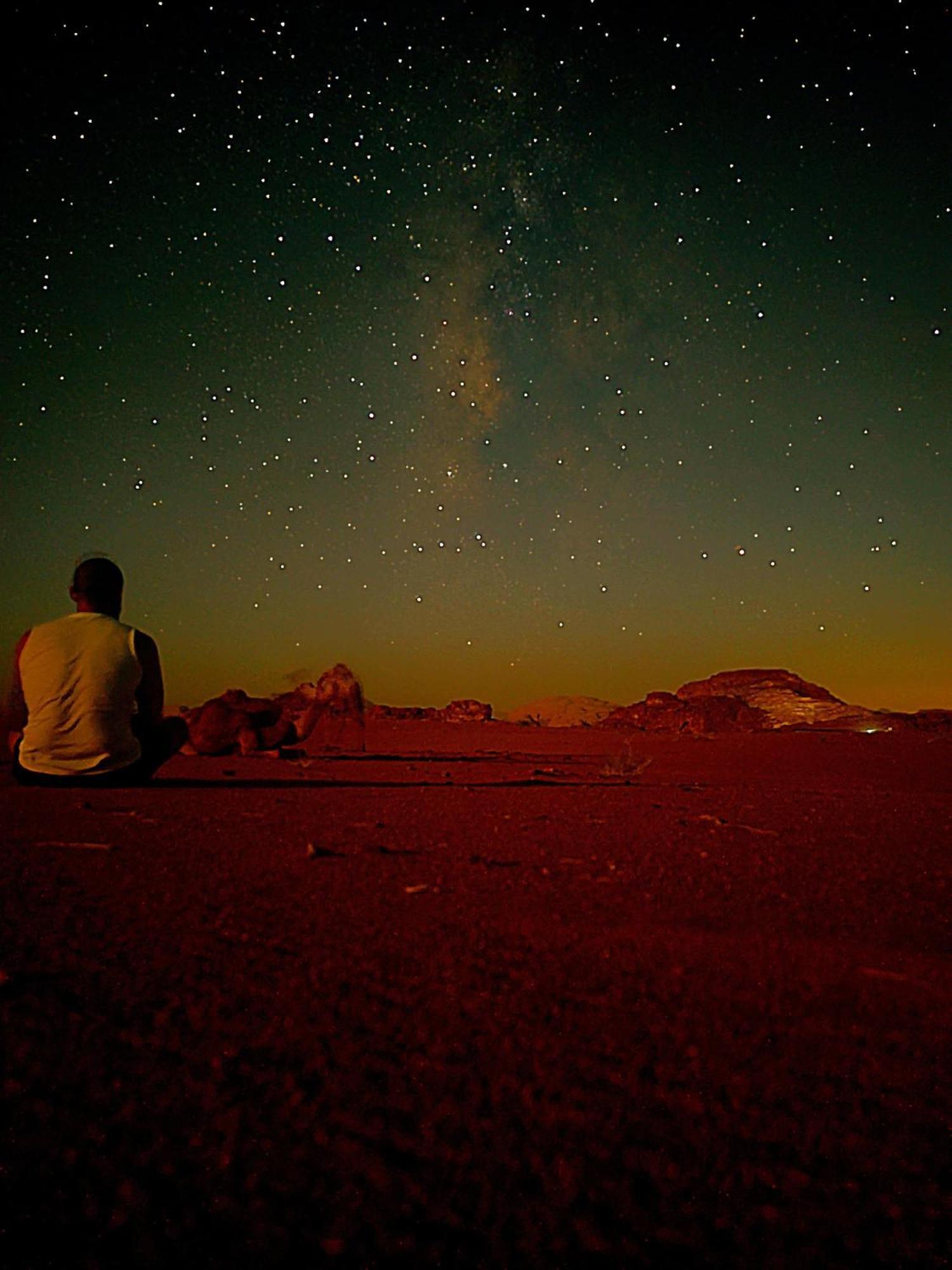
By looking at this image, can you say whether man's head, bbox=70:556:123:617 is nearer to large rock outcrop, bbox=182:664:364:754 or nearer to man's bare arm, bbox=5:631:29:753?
man's bare arm, bbox=5:631:29:753

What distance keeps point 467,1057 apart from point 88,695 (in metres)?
3.91

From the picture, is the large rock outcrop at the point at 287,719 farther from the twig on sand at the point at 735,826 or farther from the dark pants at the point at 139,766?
the twig on sand at the point at 735,826

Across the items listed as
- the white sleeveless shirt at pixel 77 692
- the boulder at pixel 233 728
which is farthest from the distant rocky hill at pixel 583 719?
the white sleeveless shirt at pixel 77 692

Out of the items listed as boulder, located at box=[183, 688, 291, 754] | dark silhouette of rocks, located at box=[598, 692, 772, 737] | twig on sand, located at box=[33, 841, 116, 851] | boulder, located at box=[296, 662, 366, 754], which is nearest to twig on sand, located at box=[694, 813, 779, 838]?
twig on sand, located at box=[33, 841, 116, 851]

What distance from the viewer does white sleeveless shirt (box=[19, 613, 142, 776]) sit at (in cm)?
454

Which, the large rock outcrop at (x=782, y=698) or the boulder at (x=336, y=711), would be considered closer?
the boulder at (x=336, y=711)

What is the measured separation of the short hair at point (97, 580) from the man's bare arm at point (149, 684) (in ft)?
1.38

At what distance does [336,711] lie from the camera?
1476 centimetres

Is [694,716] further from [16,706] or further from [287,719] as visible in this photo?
[16,706]

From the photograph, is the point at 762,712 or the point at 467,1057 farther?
the point at 762,712

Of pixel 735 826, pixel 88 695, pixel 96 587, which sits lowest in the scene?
pixel 735 826

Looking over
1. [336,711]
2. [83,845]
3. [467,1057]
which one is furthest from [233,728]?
[467,1057]

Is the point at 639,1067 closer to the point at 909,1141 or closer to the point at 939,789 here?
the point at 909,1141

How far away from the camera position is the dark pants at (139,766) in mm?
4914
